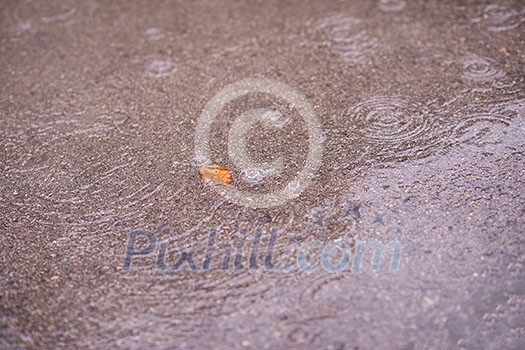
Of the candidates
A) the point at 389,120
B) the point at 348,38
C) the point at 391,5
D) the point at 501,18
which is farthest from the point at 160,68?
the point at 501,18

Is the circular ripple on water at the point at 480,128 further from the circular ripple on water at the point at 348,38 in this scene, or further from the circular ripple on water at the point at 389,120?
the circular ripple on water at the point at 348,38

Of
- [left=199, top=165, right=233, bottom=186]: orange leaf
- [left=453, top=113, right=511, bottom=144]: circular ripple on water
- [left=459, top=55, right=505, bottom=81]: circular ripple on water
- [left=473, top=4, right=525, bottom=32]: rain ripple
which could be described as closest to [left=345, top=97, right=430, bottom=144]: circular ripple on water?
[left=453, top=113, right=511, bottom=144]: circular ripple on water

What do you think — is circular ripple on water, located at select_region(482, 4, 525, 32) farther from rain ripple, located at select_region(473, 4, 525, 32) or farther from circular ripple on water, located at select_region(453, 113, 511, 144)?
circular ripple on water, located at select_region(453, 113, 511, 144)

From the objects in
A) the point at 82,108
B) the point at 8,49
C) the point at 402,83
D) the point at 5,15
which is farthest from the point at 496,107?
the point at 5,15

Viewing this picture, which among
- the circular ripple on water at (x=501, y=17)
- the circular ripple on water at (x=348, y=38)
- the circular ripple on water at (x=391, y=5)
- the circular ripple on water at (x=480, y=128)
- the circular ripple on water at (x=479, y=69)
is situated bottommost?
the circular ripple on water at (x=480, y=128)

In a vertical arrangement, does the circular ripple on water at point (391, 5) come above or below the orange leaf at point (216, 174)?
above

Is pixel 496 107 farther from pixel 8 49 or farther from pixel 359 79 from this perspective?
pixel 8 49

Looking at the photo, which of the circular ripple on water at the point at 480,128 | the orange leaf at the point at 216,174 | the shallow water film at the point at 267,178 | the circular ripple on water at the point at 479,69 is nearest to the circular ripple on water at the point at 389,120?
the shallow water film at the point at 267,178
